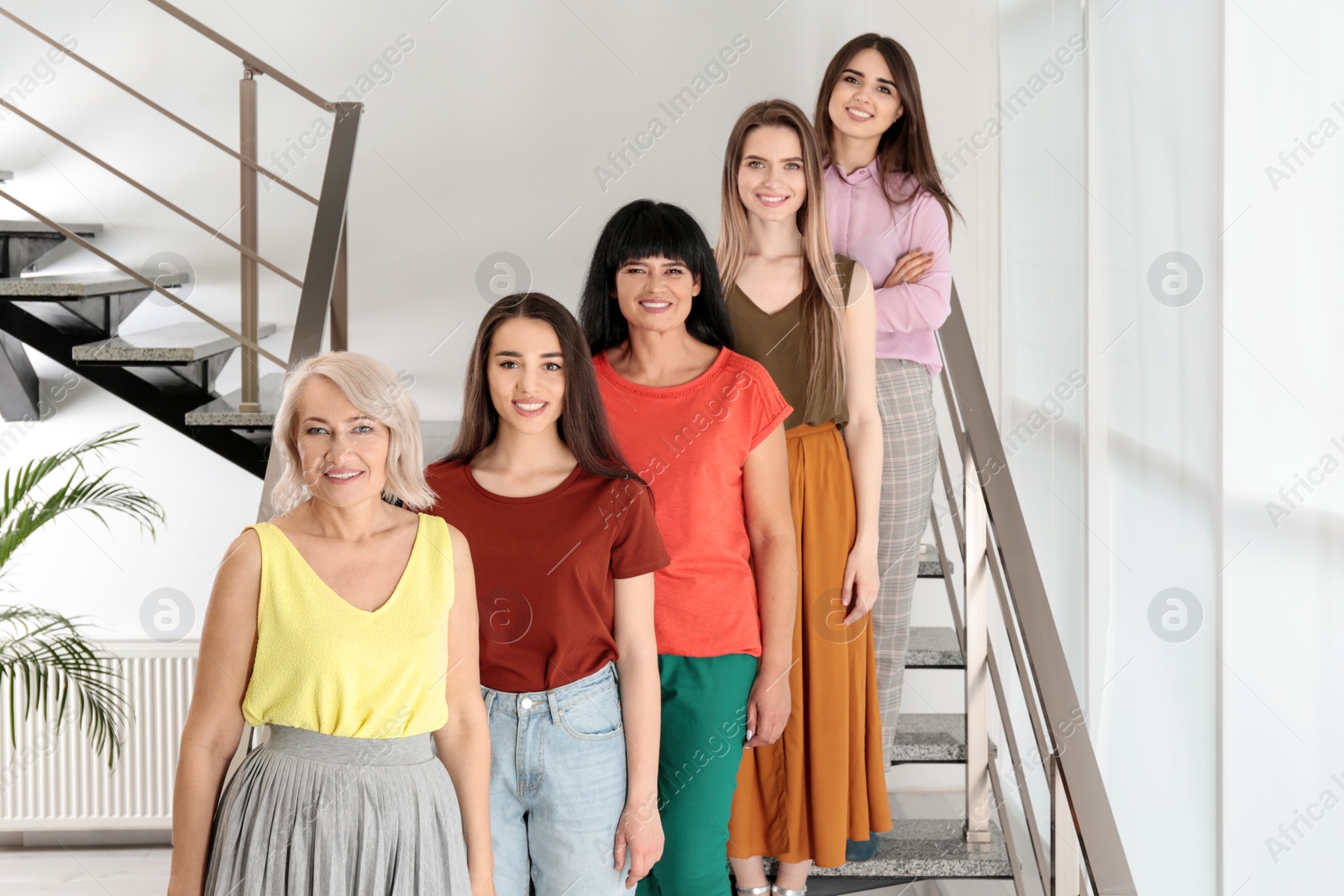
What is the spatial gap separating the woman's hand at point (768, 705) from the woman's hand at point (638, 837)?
29cm

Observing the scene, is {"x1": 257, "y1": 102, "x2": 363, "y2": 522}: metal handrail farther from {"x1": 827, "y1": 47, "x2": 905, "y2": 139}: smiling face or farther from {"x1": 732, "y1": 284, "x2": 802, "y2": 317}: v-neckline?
{"x1": 827, "y1": 47, "x2": 905, "y2": 139}: smiling face

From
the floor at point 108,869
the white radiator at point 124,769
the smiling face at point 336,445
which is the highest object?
the smiling face at point 336,445

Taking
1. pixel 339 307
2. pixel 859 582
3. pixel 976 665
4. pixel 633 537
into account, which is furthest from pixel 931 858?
pixel 339 307

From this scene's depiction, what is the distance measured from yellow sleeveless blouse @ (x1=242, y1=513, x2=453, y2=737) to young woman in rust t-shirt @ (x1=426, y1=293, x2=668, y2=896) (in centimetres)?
14

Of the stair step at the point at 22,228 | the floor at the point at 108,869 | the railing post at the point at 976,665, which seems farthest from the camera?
the floor at the point at 108,869

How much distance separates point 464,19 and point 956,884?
370 cm

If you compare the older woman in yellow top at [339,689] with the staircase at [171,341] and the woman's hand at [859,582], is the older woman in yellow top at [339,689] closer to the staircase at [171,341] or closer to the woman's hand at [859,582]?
the woman's hand at [859,582]

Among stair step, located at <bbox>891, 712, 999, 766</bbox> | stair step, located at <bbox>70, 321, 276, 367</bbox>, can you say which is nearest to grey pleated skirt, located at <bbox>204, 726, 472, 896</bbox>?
stair step, located at <bbox>891, 712, 999, 766</bbox>

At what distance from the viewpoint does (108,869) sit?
429 centimetres

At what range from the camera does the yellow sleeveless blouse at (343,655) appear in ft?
4.45

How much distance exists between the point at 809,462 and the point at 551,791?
0.76m

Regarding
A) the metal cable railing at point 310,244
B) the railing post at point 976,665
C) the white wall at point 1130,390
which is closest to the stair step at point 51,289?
the metal cable railing at point 310,244
